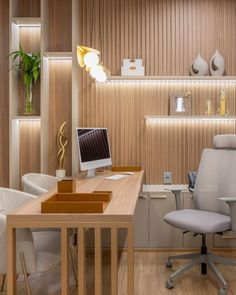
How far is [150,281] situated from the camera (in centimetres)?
346

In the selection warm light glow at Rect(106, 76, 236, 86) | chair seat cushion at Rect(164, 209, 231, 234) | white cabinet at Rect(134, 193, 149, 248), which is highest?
warm light glow at Rect(106, 76, 236, 86)

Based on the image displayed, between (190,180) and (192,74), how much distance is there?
1.18 meters

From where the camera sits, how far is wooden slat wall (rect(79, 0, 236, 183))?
463 centimetres

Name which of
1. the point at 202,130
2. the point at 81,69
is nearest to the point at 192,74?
the point at 202,130

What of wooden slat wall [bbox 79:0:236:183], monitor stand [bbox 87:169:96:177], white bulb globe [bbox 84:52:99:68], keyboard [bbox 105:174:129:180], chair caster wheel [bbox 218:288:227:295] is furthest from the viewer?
wooden slat wall [bbox 79:0:236:183]

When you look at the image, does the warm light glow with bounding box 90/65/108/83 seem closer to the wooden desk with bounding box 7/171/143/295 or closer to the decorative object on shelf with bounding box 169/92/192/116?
the decorative object on shelf with bounding box 169/92/192/116

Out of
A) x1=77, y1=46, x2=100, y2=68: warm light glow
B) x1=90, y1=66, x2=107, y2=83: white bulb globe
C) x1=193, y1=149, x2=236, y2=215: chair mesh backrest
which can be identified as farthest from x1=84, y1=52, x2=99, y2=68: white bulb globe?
x1=193, y1=149, x2=236, y2=215: chair mesh backrest

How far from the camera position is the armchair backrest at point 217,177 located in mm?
3648

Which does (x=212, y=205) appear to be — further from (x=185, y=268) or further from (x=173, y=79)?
(x=173, y=79)

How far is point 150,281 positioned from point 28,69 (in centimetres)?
256

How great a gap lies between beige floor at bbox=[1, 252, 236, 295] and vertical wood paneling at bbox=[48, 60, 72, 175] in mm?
1395

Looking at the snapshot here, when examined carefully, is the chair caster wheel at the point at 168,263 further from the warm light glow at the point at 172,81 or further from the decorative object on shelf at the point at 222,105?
the warm light glow at the point at 172,81

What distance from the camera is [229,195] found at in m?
3.63

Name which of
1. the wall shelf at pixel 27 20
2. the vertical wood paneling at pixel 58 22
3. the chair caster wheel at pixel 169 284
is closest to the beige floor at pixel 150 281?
the chair caster wheel at pixel 169 284
